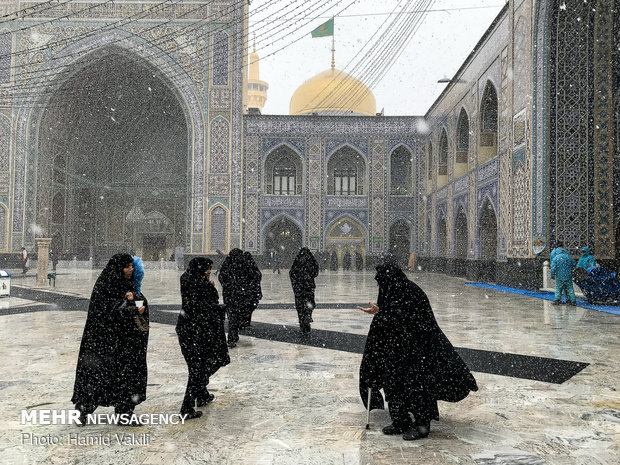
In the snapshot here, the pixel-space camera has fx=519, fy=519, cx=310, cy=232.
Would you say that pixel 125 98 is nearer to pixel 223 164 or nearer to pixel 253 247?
pixel 223 164

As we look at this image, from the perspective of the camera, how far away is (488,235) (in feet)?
48.0

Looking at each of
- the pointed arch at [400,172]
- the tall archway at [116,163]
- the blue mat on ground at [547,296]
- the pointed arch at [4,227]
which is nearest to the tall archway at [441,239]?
the pointed arch at [400,172]

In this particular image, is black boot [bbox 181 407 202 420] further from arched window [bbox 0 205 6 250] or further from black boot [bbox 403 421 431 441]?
arched window [bbox 0 205 6 250]

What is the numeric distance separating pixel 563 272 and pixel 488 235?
252 inches

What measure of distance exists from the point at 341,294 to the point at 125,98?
1776 centimetres

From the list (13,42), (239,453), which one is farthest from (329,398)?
(13,42)

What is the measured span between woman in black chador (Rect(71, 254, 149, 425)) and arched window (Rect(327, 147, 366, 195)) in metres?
19.0

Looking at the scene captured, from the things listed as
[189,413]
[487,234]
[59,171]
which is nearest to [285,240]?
[487,234]

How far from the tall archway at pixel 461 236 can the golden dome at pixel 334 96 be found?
30.6 feet

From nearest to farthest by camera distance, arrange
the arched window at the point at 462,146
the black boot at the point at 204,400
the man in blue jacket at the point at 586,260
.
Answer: the black boot at the point at 204,400, the man in blue jacket at the point at 586,260, the arched window at the point at 462,146

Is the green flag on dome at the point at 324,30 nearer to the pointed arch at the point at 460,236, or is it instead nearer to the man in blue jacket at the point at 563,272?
the pointed arch at the point at 460,236

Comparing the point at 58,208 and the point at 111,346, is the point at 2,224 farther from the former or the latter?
the point at 111,346

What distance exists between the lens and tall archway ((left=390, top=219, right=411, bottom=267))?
2189 centimetres

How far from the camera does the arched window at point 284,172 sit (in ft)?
70.2
